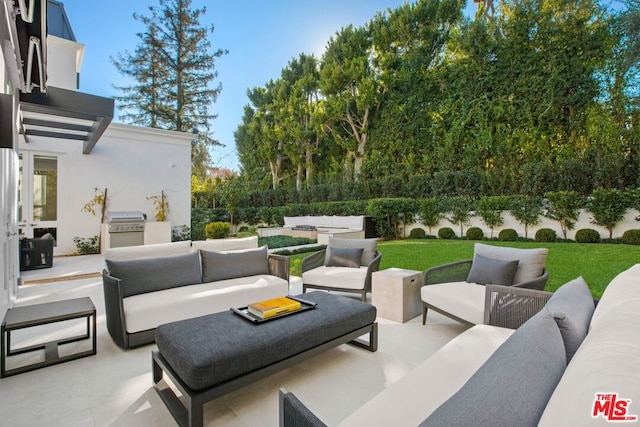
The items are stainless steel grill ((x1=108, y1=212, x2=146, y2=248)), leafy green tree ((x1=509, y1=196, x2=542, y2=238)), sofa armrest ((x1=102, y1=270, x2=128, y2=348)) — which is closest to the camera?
sofa armrest ((x1=102, y1=270, x2=128, y2=348))

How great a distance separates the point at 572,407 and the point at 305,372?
2.10 metres

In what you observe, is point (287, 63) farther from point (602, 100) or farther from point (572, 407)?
point (572, 407)

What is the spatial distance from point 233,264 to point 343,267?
5.19 ft

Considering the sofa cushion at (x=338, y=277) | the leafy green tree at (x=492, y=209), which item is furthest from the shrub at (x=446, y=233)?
the sofa cushion at (x=338, y=277)

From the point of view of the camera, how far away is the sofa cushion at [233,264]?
12.6ft

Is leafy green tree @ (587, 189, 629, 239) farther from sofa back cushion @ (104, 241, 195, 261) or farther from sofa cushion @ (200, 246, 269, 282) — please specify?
sofa back cushion @ (104, 241, 195, 261)

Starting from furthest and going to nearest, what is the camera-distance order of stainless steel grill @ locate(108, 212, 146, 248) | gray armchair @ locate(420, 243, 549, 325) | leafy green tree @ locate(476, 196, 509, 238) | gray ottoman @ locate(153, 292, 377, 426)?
leafy green tree @ locate(476, 196, 509, 238), stainless steel grill @ locate(108, 212, 146, 248), gray armchair @ locate(420, 243, 549, 325), gray ottoman @ locate(153, 292, 377, 426)

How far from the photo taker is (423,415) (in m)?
1.35

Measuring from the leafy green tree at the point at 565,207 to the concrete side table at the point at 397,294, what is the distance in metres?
7.24

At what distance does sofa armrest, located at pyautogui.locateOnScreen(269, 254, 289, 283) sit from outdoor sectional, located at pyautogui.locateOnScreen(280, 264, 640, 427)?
248 centimetres

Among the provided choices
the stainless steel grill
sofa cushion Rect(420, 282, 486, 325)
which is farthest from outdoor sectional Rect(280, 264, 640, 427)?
the stainless steel grill

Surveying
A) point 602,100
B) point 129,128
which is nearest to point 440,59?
point 602,100

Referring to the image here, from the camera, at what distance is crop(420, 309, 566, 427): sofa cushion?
0.85 meters

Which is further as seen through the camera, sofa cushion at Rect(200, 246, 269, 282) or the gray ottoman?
sofa cushion at Rect(200, 246, 269, 282)
